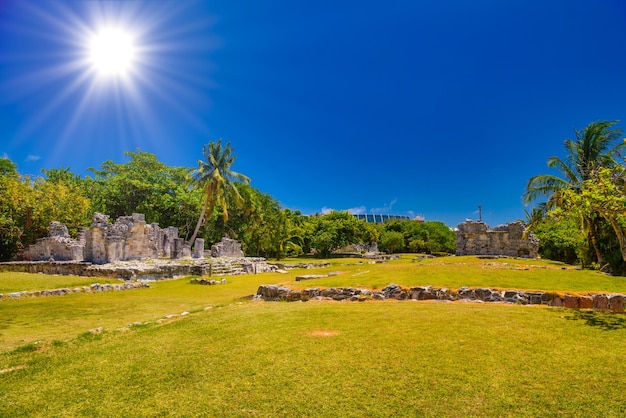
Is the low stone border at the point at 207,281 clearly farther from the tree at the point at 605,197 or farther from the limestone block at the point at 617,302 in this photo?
the limestone block at the point at 617,302

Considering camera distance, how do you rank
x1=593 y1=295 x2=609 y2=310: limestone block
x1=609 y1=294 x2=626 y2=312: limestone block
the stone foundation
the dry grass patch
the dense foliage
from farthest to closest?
the dense foliage < the stone foundation < x1=593 y1=295 x2=609 y2=310: limestone block < x1=609 y1=294 x2=626 y2=312: limestone block < the dry grass patch

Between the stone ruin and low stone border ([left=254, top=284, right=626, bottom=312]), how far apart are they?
49.5ft

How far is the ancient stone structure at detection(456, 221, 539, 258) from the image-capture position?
1200 inches

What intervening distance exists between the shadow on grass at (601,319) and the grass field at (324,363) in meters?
0.02

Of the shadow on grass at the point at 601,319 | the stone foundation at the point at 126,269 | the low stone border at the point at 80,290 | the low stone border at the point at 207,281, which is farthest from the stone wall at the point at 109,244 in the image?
the shadow on grass at the point at 601,319

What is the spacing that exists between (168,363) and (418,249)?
58234 millimetres

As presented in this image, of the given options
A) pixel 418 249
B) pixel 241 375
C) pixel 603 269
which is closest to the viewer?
pixel 241 375

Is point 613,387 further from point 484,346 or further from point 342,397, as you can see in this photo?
point 342,397

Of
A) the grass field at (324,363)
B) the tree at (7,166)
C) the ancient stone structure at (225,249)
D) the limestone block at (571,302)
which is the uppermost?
the tree at (7,166)

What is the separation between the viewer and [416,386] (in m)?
4.45

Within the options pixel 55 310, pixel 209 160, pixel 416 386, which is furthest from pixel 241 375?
pixel 209 160

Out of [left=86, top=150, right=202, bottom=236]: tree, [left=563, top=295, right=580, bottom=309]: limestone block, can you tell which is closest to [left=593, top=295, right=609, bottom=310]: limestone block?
[left=563, top=295, right=580, bottom=309]: limestone block

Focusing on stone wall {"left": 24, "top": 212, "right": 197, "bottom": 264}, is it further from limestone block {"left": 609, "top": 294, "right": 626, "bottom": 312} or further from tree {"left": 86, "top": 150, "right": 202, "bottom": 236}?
limestone block {"left": 609, "top": 294, "right": 626, "bottom": 312}

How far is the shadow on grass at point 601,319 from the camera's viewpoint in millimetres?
6918
